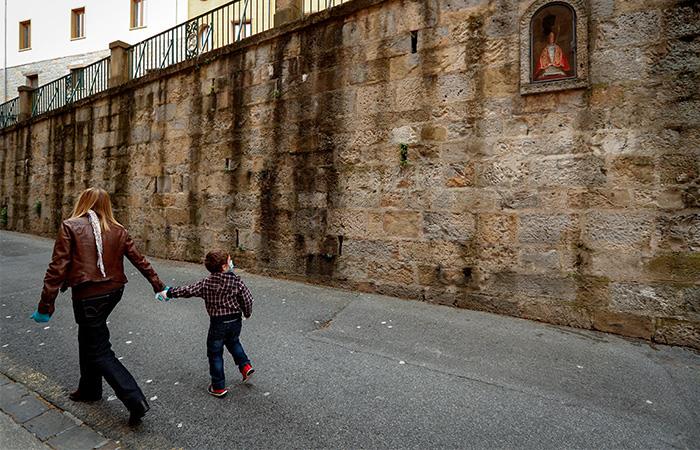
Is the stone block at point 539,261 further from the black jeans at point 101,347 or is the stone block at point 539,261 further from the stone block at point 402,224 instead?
the black jeans at point 101,347

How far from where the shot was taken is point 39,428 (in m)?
2.59

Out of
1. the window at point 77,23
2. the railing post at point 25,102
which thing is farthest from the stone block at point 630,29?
the window at point 77,23

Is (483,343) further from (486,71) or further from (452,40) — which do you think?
(452,40)

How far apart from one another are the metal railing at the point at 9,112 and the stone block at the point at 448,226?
59.7 ft

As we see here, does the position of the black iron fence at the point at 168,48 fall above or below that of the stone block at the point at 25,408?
above

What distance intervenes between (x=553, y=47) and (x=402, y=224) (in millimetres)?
2945

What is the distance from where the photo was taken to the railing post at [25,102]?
567 inches

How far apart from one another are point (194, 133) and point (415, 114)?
490 centimetres

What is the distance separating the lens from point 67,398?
2.96 metres

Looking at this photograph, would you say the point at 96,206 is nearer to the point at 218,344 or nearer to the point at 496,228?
the point at 218,344

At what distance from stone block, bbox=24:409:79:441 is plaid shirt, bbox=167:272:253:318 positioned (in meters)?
1.03

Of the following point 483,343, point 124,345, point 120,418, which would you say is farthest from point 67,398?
point 483,343

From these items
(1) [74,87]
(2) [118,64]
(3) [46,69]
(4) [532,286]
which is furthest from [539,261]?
(3) [46,69]

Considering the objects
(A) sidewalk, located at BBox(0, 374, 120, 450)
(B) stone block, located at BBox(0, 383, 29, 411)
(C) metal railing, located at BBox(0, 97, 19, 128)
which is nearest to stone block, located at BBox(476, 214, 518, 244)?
(A) sidewalk, located at BBox(0, 374, 120, 450)
